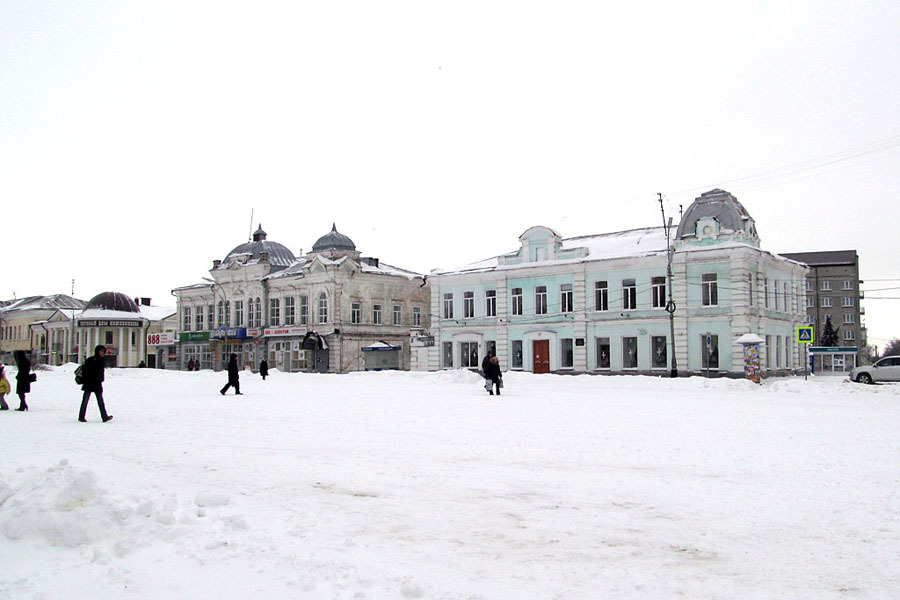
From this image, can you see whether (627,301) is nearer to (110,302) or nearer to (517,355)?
(517,355)

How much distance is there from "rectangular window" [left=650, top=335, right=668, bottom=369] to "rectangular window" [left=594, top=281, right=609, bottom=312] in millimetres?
3227

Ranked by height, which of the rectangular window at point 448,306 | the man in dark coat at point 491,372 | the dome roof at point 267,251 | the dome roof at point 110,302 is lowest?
the man in dark coat at point 491,372

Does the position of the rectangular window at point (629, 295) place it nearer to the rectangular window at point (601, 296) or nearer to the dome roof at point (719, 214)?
the rectangular window at point (601, 296)

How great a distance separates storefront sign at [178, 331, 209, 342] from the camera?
67062mm

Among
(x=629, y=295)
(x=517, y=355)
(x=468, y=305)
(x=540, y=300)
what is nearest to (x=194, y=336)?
(x=468, y=305)

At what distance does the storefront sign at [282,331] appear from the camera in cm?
5881

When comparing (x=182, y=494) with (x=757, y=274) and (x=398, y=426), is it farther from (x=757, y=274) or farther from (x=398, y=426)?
(x=757, y=274)

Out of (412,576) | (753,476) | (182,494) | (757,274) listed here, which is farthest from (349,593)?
(757,274)

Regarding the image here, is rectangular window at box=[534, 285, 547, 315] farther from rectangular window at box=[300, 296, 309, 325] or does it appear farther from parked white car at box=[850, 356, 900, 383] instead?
rectangular window at box=[300, 296, 309, 325]

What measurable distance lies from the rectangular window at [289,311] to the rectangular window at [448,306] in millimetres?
15272

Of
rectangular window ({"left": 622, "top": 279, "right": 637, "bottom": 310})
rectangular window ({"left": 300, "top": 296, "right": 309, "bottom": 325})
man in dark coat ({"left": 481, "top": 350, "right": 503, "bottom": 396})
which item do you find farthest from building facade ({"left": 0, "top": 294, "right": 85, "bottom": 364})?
man in dark coat ({"left": 481, "top": 350, "right": 503, "bottom": 396})

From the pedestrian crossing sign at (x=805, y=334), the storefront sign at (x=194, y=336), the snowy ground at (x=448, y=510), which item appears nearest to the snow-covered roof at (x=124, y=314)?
the storefront sign at (x=194, y=336)

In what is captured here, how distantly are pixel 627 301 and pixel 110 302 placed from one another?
60.5 m

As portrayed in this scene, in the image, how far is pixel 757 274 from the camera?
4034 centimetres
